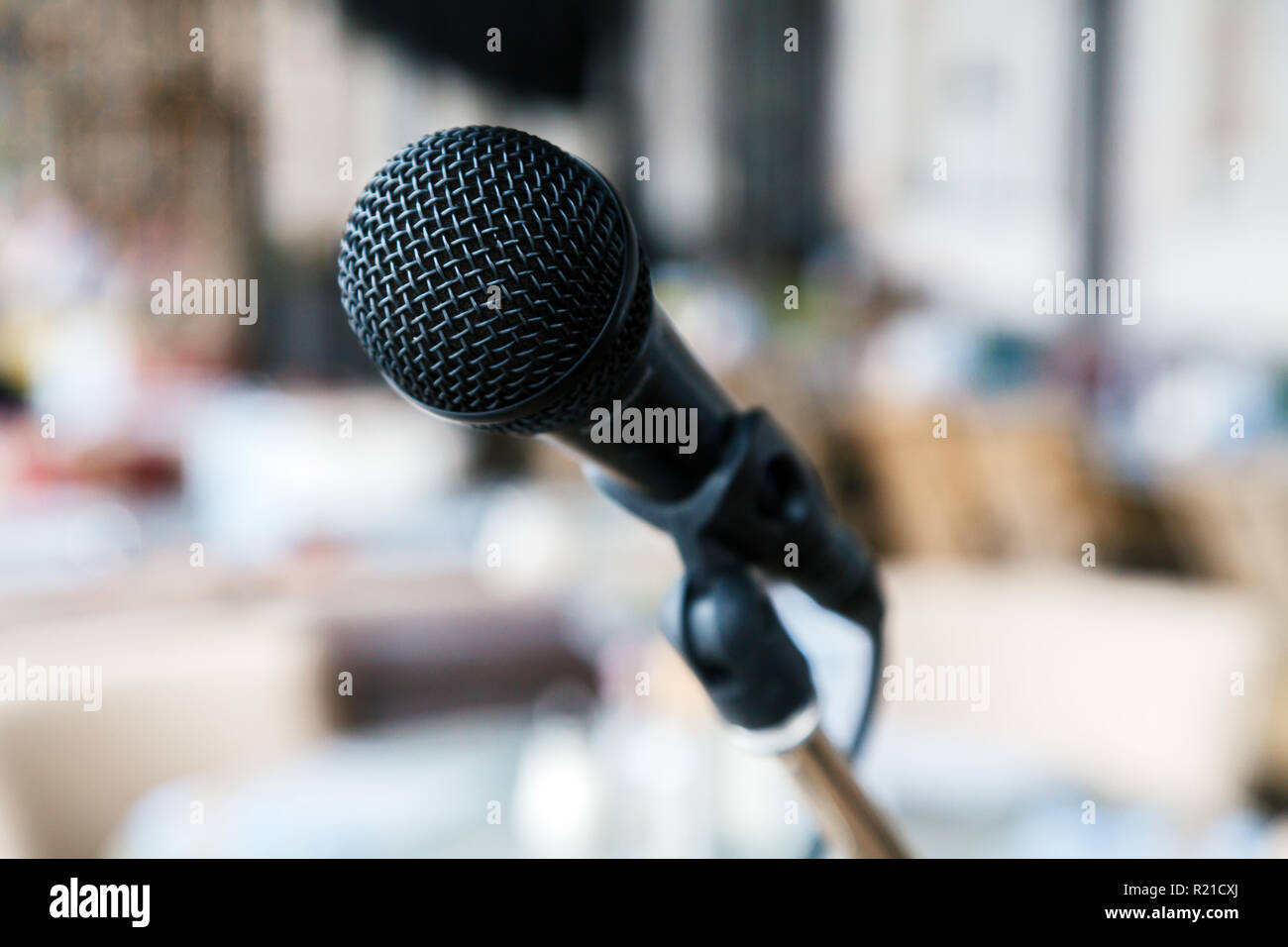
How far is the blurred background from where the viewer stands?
1.50 m

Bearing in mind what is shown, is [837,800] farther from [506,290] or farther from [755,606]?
[506,290]

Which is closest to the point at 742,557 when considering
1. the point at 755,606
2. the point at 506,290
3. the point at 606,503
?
the point at 755,606

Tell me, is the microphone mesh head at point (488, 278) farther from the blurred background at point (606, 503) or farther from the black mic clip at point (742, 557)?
the blurred background at point (606, 503)

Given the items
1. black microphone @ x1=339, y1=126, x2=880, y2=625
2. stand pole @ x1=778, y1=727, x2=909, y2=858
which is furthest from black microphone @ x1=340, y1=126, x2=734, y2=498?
stand pole @ x1=778, y1=727, x2=909, y2=858

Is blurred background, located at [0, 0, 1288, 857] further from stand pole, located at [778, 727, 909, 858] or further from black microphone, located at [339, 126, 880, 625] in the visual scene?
black microphone, located at [339, 126, 880, 625]

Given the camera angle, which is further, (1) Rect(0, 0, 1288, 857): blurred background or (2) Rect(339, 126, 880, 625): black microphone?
(1) Rect(0, 0, 1288, 857): blurred background

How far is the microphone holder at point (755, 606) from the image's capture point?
42 cm

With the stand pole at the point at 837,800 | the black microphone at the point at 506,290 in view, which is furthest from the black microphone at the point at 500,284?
the stand pole at the point at 837,800

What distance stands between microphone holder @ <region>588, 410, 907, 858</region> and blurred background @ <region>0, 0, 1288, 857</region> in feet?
0.19

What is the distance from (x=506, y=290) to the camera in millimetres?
368

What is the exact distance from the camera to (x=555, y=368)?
365mm

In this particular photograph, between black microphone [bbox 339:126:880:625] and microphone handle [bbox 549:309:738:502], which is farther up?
black microphone [bbox 339:126:880:625]
